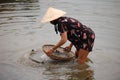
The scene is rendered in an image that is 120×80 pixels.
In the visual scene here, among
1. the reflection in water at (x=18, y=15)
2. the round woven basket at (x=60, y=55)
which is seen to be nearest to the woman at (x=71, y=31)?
the round woven basket at (x=60, y=55)

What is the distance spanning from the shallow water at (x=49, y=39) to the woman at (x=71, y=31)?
0.57 m

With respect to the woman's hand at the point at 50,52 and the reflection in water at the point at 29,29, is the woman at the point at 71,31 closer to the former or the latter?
the woman's hand at the point at 50,52

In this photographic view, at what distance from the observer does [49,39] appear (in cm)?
1059

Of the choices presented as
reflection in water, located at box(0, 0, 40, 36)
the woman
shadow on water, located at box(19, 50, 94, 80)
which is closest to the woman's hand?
the woman

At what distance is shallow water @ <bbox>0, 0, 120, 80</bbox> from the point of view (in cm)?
801

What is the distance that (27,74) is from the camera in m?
7.87

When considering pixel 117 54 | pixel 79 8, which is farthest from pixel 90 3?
pixel 117 54

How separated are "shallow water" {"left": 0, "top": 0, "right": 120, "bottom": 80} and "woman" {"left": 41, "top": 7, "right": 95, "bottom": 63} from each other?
573 millimetres

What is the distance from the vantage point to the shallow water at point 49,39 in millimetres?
8008

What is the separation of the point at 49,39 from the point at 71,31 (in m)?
3.04

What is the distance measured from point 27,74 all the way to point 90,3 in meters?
8.56

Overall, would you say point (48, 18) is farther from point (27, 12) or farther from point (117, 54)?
point (27, 12)

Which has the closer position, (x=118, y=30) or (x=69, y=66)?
(x=69, y=66)

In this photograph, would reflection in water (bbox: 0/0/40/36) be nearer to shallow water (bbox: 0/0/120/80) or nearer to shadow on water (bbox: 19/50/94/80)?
shallow water (bbox: 0/0/120/80)
